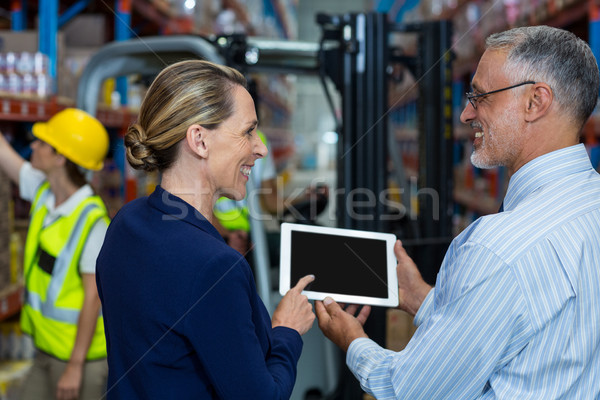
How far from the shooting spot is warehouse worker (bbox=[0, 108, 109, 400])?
7.79 feet

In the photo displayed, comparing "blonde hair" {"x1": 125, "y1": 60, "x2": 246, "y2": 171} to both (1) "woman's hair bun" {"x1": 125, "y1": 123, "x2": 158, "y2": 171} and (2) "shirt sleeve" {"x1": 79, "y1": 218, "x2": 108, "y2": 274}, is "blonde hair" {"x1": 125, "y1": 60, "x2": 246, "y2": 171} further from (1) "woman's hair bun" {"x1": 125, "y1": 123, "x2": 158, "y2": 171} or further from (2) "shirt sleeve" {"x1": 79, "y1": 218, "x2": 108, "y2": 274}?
(2) "shirt sleeve" {"x1": 79, "y1": 218, "x2": 108, "y2": 274}

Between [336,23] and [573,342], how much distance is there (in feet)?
7.44

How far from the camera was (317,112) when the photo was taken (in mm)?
27359

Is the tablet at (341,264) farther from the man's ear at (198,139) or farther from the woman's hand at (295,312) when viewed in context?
the man's ear at (198,139)

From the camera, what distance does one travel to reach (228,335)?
3.89 ft

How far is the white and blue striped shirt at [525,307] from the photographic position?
3.95ft

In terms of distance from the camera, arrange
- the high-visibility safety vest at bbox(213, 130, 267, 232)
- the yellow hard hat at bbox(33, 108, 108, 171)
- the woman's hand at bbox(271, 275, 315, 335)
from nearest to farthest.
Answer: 1. the woman's hand at bbox(271, 275, 315, 335)
2. the yellow hard hat at bbox(33, 108, 108, 171)
3. the high-visibility safety vest at bbox(213, 130, 267, 232)

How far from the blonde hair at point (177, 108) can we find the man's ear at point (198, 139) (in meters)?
0.01

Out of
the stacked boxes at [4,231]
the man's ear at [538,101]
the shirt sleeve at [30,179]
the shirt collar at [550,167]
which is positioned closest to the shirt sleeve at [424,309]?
the shirt collar at [550,167]

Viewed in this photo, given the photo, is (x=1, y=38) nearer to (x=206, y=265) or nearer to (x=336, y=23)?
(x=336, y=23)

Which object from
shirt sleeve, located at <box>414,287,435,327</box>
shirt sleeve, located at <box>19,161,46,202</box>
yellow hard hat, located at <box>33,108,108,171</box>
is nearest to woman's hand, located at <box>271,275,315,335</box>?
shirt sleeve, located at <box>414,287,435,327</box>

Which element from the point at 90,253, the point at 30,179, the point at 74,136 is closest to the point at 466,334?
the point at 90,253

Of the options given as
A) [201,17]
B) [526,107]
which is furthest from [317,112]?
[526,107]

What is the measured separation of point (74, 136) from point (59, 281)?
62 cm
